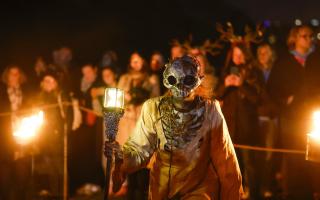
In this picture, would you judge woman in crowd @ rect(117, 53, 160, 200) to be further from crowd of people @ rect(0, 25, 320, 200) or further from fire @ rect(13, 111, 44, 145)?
fire @ rect(13, 111, 44, 145)

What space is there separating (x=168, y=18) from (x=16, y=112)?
35.6 feet

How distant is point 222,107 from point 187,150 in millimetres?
3392

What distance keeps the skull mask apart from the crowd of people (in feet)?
8.84

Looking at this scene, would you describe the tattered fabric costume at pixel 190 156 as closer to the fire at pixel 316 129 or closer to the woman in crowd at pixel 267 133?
the fire at pixel 316 129

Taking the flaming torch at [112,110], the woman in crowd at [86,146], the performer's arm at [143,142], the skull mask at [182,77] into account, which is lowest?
the woman in crowd at [86,146]

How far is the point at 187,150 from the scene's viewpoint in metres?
3.89

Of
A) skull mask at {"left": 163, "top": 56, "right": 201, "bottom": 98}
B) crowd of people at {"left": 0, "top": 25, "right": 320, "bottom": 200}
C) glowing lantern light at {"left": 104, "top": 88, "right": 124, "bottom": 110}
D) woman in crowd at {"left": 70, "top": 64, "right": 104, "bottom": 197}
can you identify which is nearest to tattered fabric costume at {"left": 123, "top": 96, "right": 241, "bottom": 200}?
skull mask at {"left": 163, "top": 56, "right": 201, "bottom": 98}

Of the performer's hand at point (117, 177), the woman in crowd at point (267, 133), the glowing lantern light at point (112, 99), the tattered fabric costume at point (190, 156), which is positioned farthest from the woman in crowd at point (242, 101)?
the glowing lantern light at point (112, 99)

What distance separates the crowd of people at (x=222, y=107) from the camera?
278 inches

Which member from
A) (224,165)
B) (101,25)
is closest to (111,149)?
(224,165)

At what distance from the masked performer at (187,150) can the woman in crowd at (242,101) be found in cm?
321

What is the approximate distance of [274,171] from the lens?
27.0 feet

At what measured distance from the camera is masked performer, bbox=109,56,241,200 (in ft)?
12.8

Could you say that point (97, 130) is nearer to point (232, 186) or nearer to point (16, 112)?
point (16, 112)
